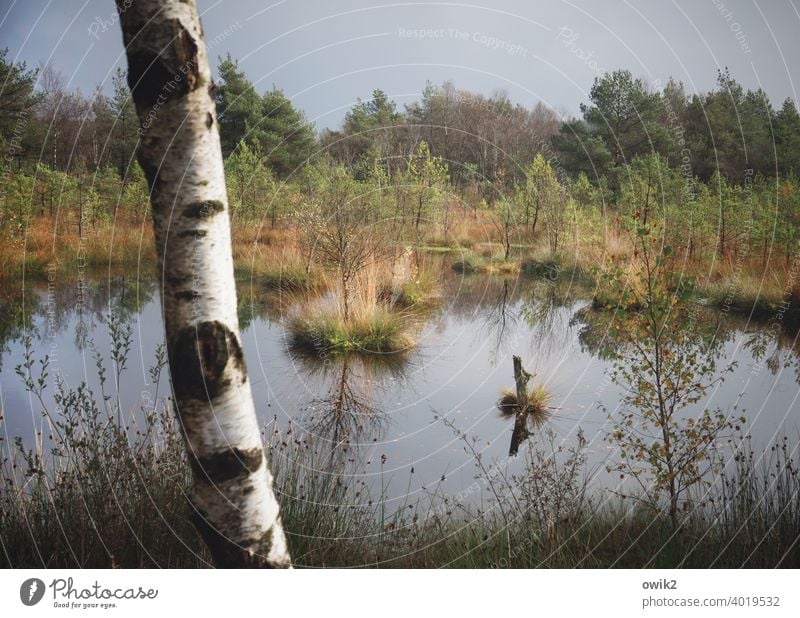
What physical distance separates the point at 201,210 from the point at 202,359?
0.42 m

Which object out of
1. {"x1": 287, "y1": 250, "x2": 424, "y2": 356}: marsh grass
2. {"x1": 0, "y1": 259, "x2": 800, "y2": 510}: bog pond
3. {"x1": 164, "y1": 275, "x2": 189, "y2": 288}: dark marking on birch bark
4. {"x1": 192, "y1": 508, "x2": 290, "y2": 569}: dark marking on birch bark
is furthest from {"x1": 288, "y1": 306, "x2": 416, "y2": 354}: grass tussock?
{"x1": 164, "y1": 275, "x2": 189, "y2": 288}: dark marking on birch bark

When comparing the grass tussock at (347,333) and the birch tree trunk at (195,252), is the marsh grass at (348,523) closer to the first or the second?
the birch tree trunk at (195,252)

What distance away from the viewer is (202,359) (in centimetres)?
184

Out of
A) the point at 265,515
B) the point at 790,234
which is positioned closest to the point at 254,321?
the point at 265,515

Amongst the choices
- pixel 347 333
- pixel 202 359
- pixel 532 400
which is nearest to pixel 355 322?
pixel 347 333

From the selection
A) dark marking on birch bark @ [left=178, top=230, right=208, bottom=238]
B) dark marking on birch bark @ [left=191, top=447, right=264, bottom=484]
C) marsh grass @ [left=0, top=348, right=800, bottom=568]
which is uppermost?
dark marking on birch bark @ [left=178, top=230, right=208, bottom=238]

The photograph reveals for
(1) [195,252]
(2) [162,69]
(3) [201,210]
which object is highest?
(2) [162,69]

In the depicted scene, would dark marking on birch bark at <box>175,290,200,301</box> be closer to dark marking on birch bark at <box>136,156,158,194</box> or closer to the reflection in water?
dark marking on birch bark at <box>136,156,158,194</box>

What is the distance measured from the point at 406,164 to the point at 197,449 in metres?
3.61

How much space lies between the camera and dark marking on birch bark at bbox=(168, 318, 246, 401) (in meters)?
1.84

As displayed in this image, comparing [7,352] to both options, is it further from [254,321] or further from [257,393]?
[254,321]

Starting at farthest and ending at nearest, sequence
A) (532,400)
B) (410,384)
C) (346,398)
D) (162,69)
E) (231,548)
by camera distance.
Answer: (410,384), (532,400), (346,398), (231,548), (162,69)

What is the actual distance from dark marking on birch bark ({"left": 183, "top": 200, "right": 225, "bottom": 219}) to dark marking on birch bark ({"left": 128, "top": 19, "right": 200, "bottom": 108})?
11.1 inches

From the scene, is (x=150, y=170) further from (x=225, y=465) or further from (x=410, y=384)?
(x=410, y=384)
